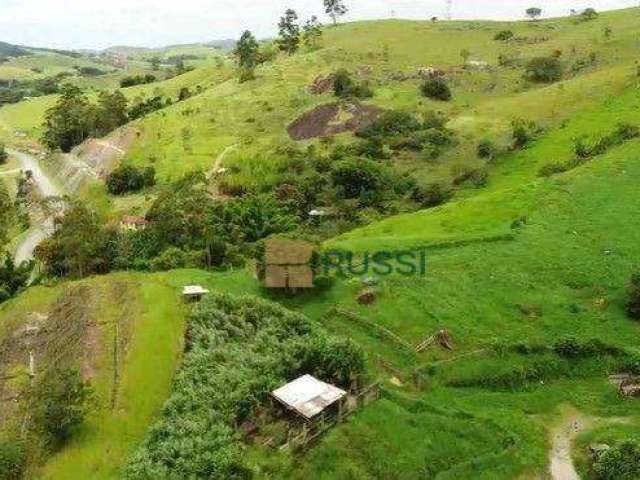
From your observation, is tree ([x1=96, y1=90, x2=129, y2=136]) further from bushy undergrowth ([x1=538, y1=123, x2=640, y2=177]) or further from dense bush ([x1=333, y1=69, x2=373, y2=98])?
bushy undergrowth ([x1=538, y1=123, x2=640, y2=177])

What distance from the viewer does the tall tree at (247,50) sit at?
132m

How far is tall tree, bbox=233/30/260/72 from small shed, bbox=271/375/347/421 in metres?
107

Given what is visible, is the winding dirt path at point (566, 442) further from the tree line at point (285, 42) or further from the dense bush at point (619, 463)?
the tree line at point (285, 42)

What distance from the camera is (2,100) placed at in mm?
189625

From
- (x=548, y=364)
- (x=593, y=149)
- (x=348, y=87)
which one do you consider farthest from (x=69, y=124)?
(x=548, y=364)

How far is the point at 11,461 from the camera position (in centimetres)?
2706

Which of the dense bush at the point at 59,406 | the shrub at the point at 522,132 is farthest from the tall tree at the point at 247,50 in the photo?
the dense bush at the point at 59,406

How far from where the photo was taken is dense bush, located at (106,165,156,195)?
8388cm

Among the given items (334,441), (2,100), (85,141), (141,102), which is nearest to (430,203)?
(334,441)

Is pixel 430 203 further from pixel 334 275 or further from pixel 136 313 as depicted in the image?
pixel 136 313

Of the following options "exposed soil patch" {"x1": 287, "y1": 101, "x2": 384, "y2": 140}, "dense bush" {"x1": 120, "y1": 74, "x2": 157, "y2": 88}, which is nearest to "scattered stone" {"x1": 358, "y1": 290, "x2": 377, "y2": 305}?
"exposed soil patch" {"x1": 287, "y1": 101, "x2": 384, "y2": 140}

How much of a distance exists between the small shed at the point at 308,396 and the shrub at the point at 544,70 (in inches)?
3247

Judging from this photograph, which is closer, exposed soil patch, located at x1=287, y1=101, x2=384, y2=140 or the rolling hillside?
the rolling hillside

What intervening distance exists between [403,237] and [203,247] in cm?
1520
